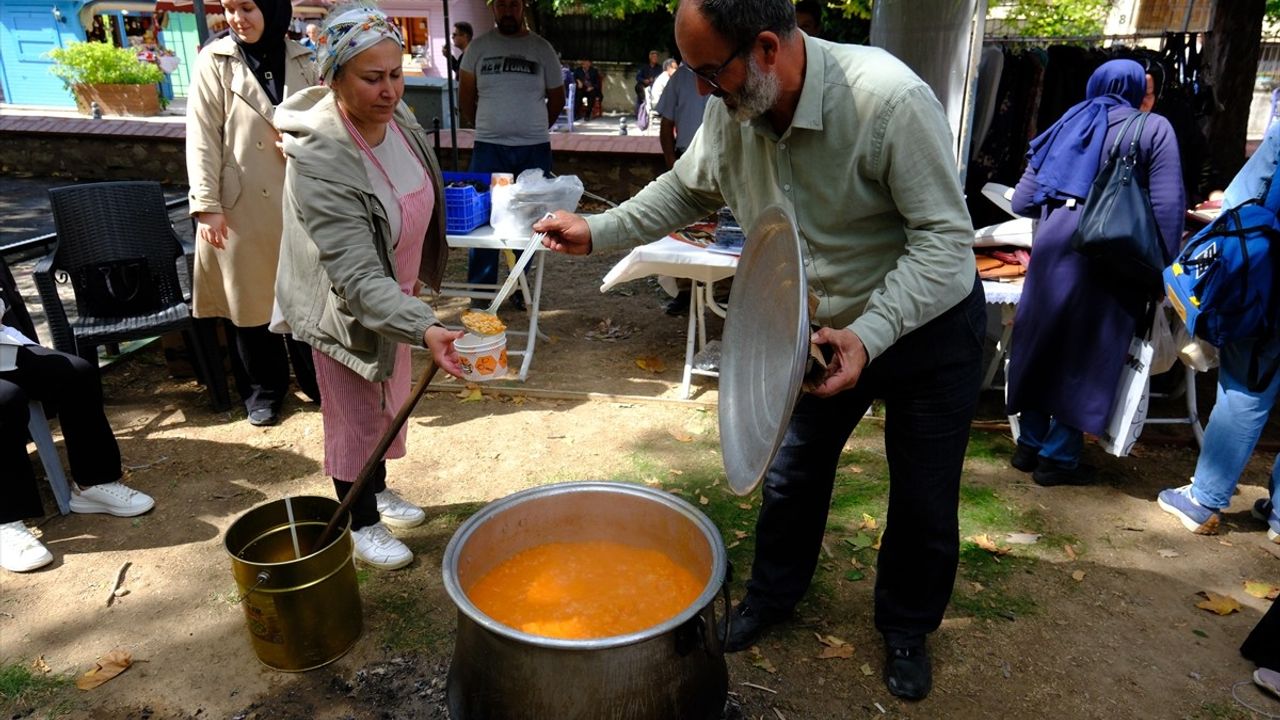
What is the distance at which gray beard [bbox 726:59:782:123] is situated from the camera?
189 cm

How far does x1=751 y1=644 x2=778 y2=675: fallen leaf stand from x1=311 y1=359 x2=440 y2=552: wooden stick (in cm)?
143

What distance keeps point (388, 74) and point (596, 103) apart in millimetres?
19645

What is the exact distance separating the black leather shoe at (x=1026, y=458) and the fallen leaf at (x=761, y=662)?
2.06 meters

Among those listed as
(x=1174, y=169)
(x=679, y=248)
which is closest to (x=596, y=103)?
(x=679, y=248)

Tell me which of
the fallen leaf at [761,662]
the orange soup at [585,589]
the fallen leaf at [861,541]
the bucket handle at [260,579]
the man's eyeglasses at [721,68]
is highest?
the man's eyeglasses at [721,68]

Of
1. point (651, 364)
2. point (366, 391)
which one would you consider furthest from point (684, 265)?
point (366, 391)

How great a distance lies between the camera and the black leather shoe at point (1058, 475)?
13.2ft

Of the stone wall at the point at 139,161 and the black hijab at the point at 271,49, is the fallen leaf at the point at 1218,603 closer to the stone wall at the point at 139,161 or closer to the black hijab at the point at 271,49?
the black hijab at the point at 271,49

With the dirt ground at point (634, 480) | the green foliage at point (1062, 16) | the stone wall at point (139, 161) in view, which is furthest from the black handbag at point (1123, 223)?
the green foliage at point (1062, 16)

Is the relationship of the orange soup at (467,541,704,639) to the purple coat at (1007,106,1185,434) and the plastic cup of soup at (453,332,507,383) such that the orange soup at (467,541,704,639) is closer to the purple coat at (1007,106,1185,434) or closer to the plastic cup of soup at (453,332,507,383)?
the plastic cup of soup at (453,332,507,383)

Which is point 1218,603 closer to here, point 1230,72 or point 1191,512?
point 1191,512

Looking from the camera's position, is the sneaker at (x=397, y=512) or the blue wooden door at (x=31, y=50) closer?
the sneaker at (x=397, y=512)

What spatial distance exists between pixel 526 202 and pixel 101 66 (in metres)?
16.4

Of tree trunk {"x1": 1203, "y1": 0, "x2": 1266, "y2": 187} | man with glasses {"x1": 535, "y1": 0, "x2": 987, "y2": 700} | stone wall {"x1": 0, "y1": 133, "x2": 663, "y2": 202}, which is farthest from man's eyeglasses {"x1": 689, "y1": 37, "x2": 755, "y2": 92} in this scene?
stone wall {"x1": 0, "y1": 133, "x2": 663, "y2": 202}
